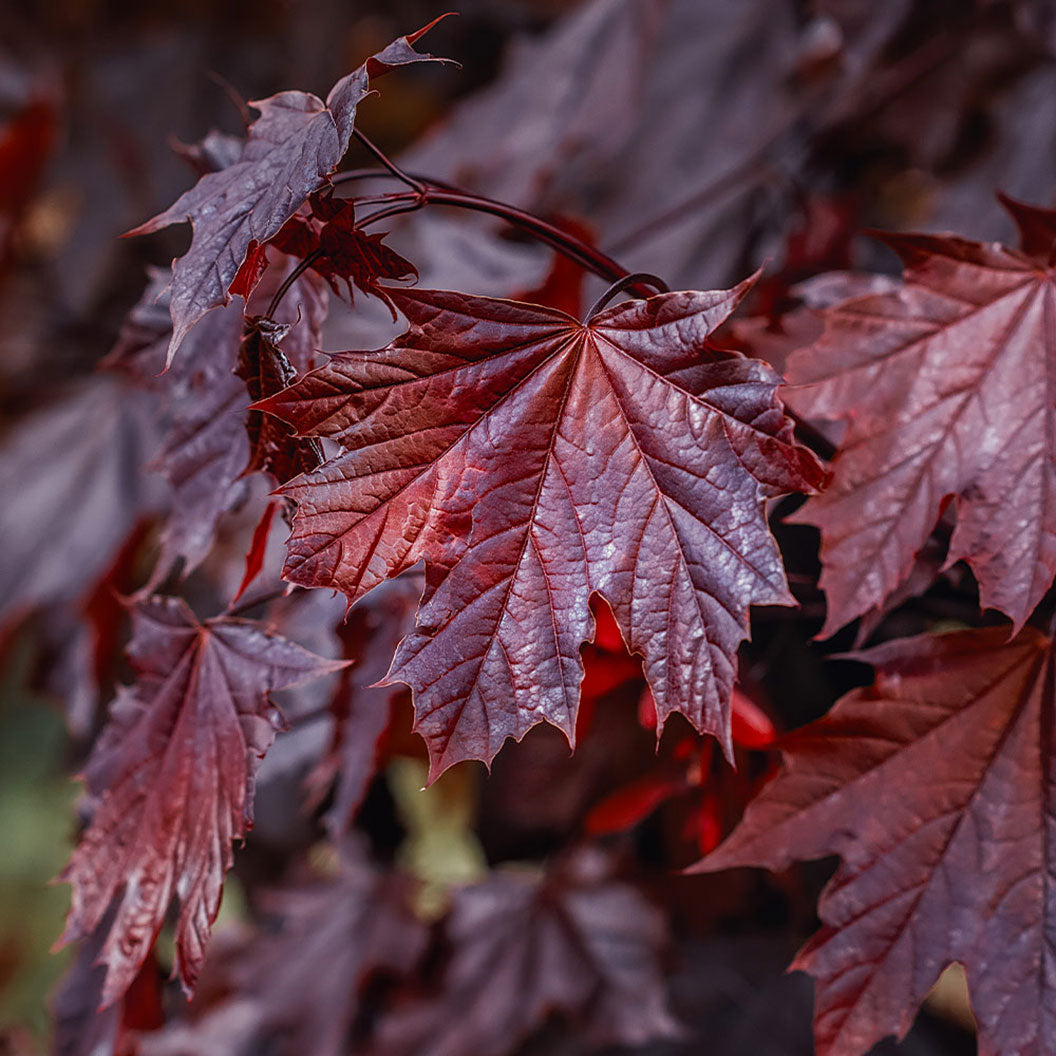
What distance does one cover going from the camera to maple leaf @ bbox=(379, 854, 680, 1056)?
84cm

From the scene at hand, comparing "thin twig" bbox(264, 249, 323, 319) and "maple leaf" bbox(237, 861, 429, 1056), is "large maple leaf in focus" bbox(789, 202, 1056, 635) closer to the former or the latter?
"thin twig" bbox(264, 249, 323, 319)

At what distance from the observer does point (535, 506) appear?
43cm

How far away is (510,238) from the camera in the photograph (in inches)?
45.3

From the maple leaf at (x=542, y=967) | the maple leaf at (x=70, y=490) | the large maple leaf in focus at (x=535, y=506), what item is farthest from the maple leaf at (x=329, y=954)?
the large maple leaf in focus at (x=535, y=506)

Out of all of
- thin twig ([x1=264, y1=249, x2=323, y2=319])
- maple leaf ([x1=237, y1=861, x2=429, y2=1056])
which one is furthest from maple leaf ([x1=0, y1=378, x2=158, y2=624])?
thin twig ([x1=264, y1=249, x2=323, y2=319])

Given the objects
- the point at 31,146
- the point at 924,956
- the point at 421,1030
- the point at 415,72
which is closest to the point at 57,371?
the point at 31,146

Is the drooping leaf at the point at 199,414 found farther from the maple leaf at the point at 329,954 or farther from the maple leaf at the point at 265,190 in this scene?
the maple leaf at the point at 329,954

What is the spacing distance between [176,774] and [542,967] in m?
0.50

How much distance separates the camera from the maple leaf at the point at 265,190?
39cm

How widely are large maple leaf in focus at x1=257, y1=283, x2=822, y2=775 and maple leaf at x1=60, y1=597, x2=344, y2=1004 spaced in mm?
81

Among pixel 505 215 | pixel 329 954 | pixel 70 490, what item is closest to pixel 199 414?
pixel 505 215

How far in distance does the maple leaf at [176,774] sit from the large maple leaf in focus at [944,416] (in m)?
0.28

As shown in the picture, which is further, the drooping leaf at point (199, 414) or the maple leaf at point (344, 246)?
the drooping leaf at point (199, 414)

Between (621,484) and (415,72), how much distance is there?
4.33 feet
